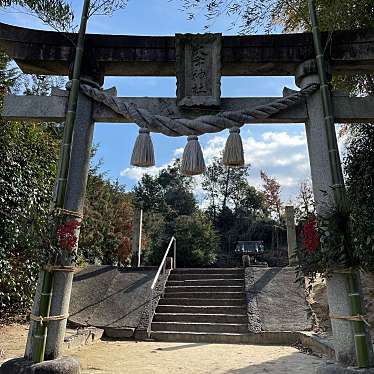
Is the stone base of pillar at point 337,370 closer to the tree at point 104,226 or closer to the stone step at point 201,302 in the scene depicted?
the stone step at point 201,302

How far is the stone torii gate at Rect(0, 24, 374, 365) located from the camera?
3756 millimetres

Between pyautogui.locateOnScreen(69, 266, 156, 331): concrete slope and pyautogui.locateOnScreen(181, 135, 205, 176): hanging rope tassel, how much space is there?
446 centimetres

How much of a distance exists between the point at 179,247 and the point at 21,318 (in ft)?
36.7

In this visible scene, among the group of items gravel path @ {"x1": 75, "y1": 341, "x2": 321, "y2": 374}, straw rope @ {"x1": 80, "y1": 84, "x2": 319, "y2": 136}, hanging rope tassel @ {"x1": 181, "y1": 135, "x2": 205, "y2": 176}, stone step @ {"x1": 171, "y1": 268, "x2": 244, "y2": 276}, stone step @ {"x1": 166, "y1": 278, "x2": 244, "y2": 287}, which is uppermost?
straw rope @ {"x1": 80, "y1": 84, "x2": 319, "y2": 136}

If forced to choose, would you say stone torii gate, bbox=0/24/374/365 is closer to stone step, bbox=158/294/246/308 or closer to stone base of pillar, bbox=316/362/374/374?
stone base of pillar, bbox=316/362/374/374

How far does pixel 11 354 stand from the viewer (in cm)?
468

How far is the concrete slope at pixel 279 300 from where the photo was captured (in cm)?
685

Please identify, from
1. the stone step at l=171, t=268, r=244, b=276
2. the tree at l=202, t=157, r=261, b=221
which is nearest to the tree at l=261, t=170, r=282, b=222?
the tree at l=202, t=157, r=261, b=221

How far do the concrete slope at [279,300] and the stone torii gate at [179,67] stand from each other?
155 inches

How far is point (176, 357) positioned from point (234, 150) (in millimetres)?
3261

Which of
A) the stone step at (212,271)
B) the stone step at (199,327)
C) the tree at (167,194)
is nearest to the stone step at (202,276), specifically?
the stone step at (212,271)

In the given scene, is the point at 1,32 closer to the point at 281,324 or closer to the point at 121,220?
the point at 281,324

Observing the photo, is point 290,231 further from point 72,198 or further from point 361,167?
point 72,198

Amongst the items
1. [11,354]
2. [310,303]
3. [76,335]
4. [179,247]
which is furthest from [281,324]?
[179,247]
